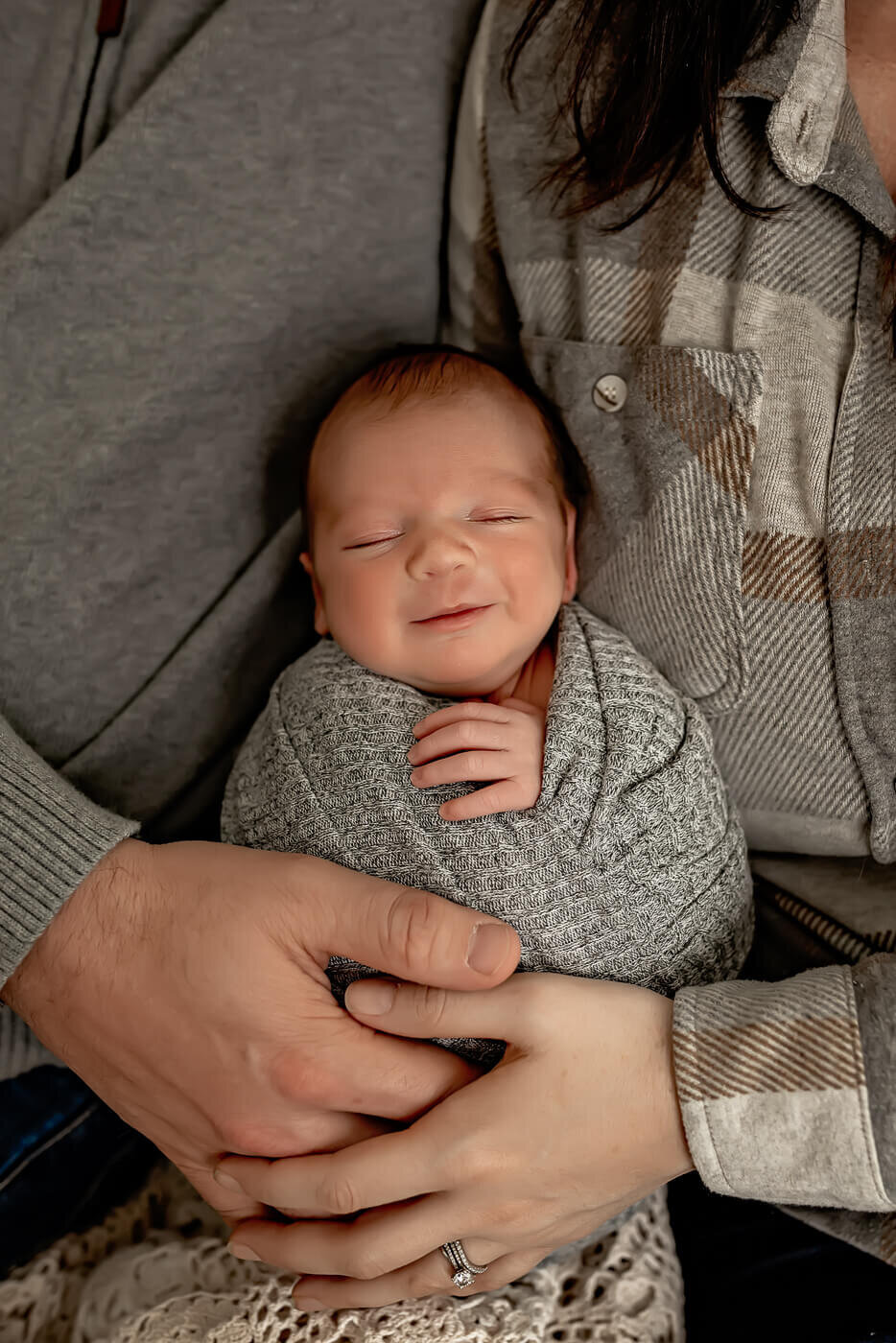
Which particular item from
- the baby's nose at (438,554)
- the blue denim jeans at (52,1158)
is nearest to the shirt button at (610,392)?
the baby's nose at (438,554)

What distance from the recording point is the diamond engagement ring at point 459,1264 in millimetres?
954

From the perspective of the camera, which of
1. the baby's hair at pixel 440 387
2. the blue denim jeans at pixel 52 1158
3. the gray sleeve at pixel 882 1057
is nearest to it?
the gray sleeve at pixel 882 1057

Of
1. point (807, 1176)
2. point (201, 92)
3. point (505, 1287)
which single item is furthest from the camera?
point (201, 92)

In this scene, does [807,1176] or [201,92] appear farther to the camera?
[201,92]

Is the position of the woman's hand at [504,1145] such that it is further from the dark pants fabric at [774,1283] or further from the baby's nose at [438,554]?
the baby's nose at [438,554]

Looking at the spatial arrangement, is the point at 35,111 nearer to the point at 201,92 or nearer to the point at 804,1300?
the point at 201,92

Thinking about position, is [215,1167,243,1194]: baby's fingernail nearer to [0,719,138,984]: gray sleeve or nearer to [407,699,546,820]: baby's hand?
[0,719,138,984]: gray sleeve

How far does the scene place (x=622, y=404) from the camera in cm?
115

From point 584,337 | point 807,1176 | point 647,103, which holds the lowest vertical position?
point 807,1176

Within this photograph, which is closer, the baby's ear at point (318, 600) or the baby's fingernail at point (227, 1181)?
the baby's fingernail at point (227, 1181)

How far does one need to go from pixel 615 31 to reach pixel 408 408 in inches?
18.8

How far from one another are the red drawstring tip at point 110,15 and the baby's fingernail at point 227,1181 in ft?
4.03

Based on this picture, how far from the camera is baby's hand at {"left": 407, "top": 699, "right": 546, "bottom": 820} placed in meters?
0.97

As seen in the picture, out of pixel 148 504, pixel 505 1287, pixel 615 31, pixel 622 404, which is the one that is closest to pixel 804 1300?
pixel 505 1287
